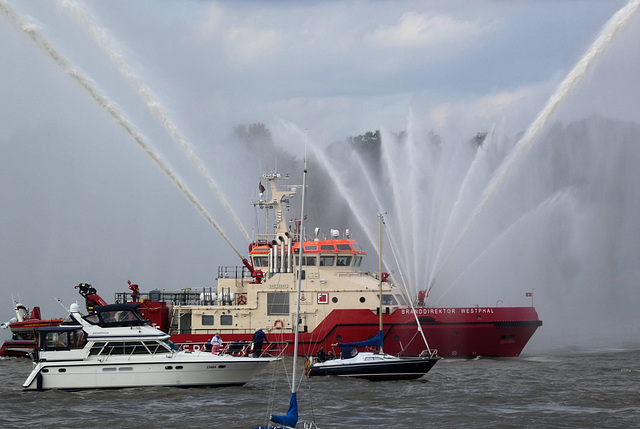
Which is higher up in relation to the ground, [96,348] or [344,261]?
[344,261]

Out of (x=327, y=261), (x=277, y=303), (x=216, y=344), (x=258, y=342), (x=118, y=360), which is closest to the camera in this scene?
(x=118, y=360)

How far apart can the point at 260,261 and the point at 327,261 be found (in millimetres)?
3243

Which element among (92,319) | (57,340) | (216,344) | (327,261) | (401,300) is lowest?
(216,344)

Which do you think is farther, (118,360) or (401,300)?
(401,300)

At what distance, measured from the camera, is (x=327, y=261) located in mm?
37375

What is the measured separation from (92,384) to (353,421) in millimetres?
9949

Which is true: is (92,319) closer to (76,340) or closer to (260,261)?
(76,340)

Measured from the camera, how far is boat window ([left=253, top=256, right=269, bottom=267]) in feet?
126

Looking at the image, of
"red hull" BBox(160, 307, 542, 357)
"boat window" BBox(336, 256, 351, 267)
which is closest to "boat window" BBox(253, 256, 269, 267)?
"boat window" BBox(336, 256, 351, 267)

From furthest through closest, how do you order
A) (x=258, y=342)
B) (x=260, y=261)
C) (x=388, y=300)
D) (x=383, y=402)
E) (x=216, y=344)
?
(x=260, y=261) < (x=388, y=300) < (x=258, y=342) < (x=216, y=344) < (x=383, y=402)

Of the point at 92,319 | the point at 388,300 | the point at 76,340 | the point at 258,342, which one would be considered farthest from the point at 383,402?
the point at 388,300

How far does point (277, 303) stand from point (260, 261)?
248cm

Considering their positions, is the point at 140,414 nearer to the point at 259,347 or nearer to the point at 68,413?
the point at 68,413

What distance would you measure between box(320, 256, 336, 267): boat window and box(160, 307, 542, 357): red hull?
2.61m
